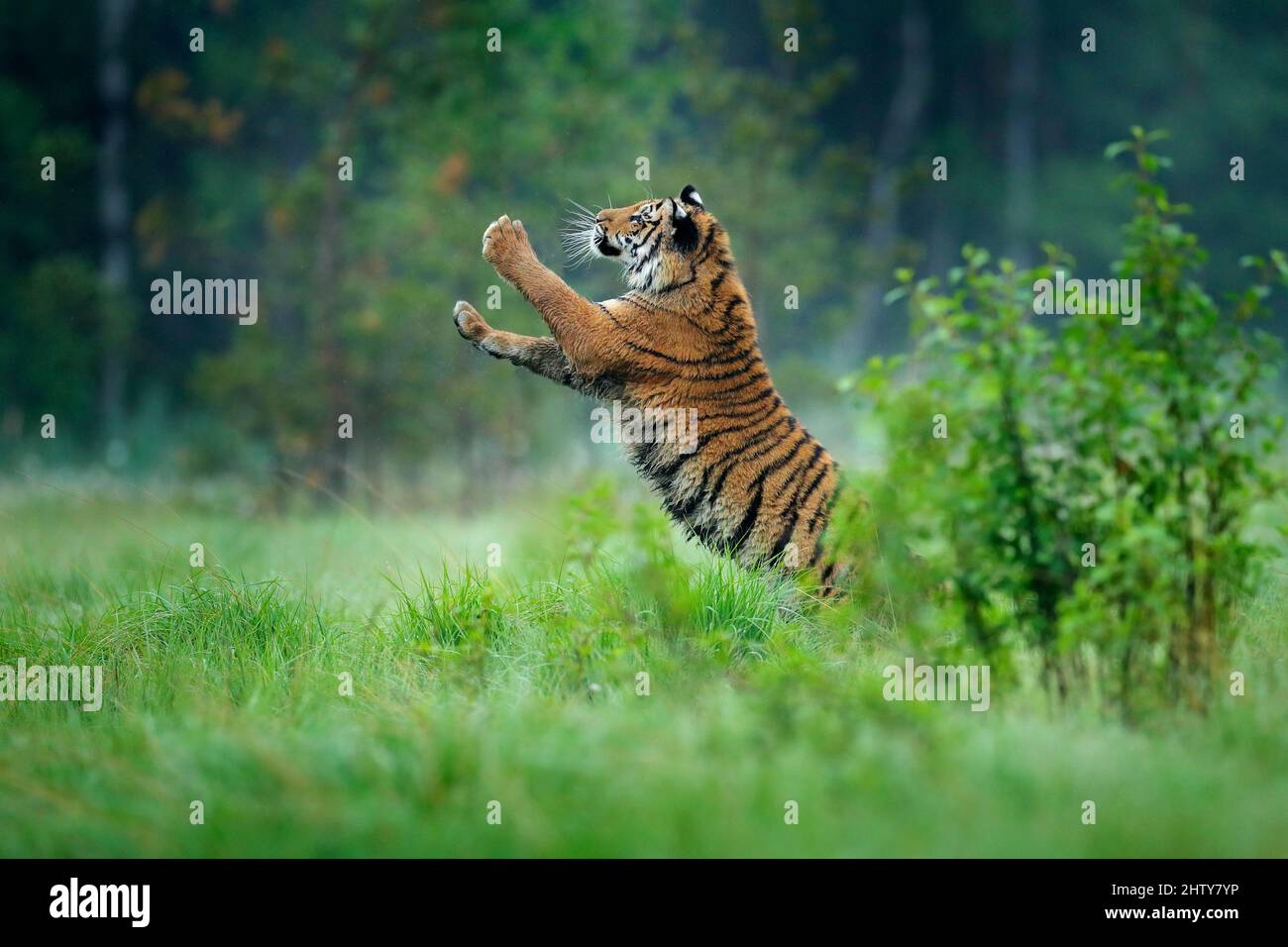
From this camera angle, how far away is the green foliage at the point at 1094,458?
4.23 m

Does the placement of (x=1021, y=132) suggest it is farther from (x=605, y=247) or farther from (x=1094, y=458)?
(x=1094, y=458)

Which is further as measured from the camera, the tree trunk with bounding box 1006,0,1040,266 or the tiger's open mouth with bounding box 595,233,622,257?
the tree trunk with bounding box 1006,0,1040,266

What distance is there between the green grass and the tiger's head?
4.32 ft

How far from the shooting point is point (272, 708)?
478 centimetres

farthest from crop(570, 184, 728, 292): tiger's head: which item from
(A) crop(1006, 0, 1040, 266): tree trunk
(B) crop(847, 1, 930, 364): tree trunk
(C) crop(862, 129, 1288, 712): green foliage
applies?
(A) crop(1006, 0, 1040, 266): tree trunk

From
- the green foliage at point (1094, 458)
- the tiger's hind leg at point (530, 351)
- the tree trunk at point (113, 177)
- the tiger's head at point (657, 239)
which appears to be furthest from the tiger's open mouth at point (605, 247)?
the tree trunk at point (113, 177)

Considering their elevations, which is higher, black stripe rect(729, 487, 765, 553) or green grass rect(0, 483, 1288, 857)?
black stripe rect(729, 487, 765, 553)

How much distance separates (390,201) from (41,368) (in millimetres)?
5417

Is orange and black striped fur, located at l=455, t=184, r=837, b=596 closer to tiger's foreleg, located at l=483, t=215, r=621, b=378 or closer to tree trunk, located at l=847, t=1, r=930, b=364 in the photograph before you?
tiger's foreleg, located at l=483, t=215, r=621, b=378

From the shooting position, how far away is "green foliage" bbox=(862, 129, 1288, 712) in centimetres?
423

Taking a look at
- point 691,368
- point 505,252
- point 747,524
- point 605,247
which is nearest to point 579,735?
point 747,524

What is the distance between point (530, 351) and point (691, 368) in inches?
28.4

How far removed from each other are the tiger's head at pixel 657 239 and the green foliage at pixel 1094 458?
1.98m

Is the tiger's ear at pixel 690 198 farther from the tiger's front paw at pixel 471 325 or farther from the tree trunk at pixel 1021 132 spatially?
the tree trunk at pixel 1021 132
